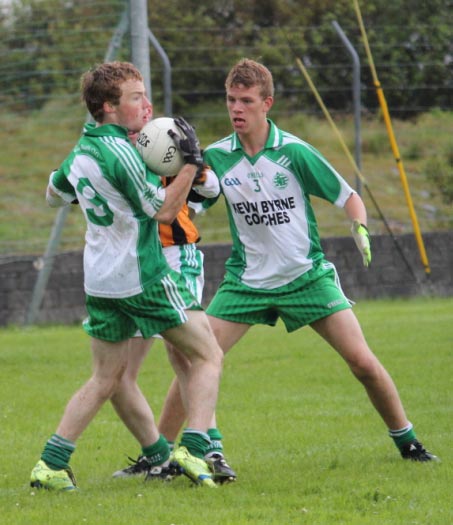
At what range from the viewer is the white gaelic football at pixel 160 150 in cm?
595

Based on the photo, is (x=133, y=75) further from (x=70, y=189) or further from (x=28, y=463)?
(x=28, y=463)

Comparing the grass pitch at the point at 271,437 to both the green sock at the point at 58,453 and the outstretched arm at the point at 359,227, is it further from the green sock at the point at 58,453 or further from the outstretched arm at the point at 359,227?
the outstretched arm at the point at 359,227

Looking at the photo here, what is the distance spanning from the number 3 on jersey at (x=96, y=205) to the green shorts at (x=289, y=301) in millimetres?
1033

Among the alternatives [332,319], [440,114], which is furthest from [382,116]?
[332,319]

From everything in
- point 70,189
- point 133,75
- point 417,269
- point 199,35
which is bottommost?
point 417,269

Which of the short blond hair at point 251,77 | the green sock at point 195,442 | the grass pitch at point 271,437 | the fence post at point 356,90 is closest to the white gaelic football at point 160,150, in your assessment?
the short blond hair at point 251,77

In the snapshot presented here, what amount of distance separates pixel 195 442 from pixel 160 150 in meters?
1.40

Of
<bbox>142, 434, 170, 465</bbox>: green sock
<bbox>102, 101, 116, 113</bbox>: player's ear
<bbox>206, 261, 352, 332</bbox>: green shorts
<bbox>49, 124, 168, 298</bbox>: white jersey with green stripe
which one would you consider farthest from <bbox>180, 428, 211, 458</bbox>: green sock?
<bbox>102, 101, 116, 113</bbox>: player's ear

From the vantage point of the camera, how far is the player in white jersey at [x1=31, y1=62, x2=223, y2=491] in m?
5.84

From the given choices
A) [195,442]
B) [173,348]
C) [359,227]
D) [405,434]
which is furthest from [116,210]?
[405,434]

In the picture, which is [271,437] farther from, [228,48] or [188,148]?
[228,48]

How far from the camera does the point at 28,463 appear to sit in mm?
7105

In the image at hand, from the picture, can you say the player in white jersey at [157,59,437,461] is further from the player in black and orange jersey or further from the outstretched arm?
the player in black and orange jersey

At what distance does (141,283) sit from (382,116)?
11895 mm
